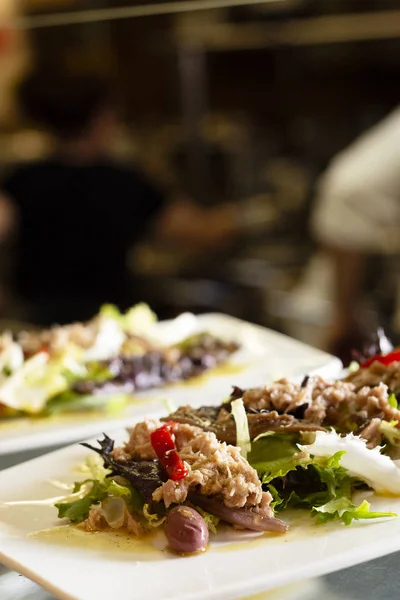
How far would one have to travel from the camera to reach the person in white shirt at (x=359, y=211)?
135 inches

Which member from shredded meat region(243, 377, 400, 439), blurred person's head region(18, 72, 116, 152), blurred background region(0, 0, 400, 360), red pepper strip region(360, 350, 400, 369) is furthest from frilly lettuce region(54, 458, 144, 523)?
blurred person's head region(18, 72, 116, 152)

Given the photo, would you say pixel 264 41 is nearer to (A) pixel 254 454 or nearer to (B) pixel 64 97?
(B) pixel 64 97

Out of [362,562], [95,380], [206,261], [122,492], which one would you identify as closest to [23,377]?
[95,380]

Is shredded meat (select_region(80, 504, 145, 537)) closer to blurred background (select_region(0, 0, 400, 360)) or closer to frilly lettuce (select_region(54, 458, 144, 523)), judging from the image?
frilly lettuce (select_region(54, 458, 144, 523))

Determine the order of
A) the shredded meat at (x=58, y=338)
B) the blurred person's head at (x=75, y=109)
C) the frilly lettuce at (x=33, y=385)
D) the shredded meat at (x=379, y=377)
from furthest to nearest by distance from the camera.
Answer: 1. the blurred person's head at (x=75, y=109)
2. the shredded meat at (x=58, y=338)
3. the frilly lettuce at (x=33, y=385)
4. the shredded meat at (x=379, y=377)

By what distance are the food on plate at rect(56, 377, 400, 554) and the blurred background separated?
6.52ft

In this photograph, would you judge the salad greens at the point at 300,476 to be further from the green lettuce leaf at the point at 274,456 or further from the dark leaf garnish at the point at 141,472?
the dark leaf garnish at the point at 141,472

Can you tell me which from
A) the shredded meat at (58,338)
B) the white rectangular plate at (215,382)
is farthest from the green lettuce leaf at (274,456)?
the shredded meat at (58,338)

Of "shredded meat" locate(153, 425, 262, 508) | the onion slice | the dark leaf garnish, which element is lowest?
the onion slice

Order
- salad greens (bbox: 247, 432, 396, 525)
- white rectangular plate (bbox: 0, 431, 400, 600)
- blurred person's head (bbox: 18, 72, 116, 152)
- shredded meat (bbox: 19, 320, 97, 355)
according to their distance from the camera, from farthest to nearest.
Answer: blurred person's head (bbox: 18, 72, 116, 152), shredded meat (bbox: 19, 320, 97, 355), salad greens (bbox: 247, 432, 396, 525), white rectangular plate (bbox: 0, 431, 400, 600)

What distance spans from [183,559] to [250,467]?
168 millimetres

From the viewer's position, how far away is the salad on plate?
1313 mm

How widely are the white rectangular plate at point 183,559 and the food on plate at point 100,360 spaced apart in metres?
0.66

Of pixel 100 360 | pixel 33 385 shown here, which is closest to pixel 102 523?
pixel 33 385
